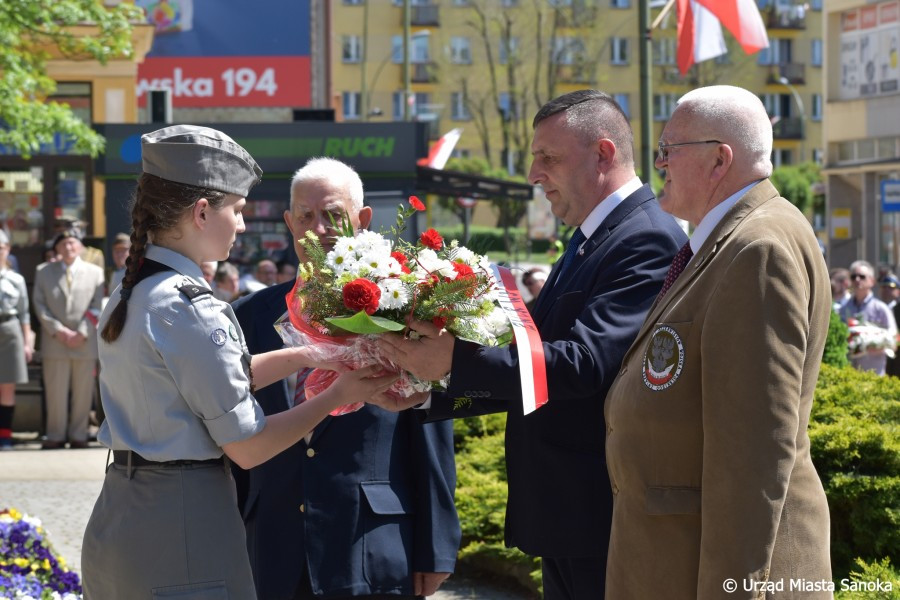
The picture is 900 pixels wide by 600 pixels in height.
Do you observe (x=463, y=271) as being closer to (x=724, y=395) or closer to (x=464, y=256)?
(x=464, y=256)

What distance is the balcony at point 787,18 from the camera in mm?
78000

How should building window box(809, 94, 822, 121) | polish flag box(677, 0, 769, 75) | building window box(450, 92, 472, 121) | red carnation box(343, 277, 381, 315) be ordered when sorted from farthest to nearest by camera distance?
building window box(809, 94, 822, 121) → building window box(450, 92, 472, 121) → polish flag box(677, 0, 769, 75) → red carnation box(343, 277, 381, 315)

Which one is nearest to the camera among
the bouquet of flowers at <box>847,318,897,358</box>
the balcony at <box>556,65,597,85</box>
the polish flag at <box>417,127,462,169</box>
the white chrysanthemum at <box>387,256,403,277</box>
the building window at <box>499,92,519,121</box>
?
the white chrysanthemum at <box>387,256,403,277</box>

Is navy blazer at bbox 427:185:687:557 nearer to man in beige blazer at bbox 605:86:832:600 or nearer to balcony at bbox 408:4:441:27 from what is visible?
man in beige blazer at bbox 605:86:832:600

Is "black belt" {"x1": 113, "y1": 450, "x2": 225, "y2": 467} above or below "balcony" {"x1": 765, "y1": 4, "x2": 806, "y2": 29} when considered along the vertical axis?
below

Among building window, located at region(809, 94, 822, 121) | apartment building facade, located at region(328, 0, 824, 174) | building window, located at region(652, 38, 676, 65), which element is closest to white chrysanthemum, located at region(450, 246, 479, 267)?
apartment building facade, located at region(328, 0, 824, 174)

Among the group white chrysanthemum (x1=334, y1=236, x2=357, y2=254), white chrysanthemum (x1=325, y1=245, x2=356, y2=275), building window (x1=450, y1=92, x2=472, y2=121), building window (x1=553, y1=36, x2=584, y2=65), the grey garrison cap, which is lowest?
white chrysanthemum (x1=325, y1=245, x2=356, y2=275)

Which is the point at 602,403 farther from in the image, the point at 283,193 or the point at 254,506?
the point at 283,193

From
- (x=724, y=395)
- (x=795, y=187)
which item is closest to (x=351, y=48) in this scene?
(x=795, y=187)

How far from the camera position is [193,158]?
3299 mm

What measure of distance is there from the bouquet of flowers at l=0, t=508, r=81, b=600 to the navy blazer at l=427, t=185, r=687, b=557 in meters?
2.57

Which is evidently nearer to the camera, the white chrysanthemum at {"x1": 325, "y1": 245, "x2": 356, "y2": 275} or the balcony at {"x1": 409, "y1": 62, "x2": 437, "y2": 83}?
the white chrysanthemum at {"x1": 325, "y1": 245, "x2": 356, "y2": 275}

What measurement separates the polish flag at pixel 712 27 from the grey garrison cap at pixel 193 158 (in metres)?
12.1

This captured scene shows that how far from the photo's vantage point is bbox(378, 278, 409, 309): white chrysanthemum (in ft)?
11.6
